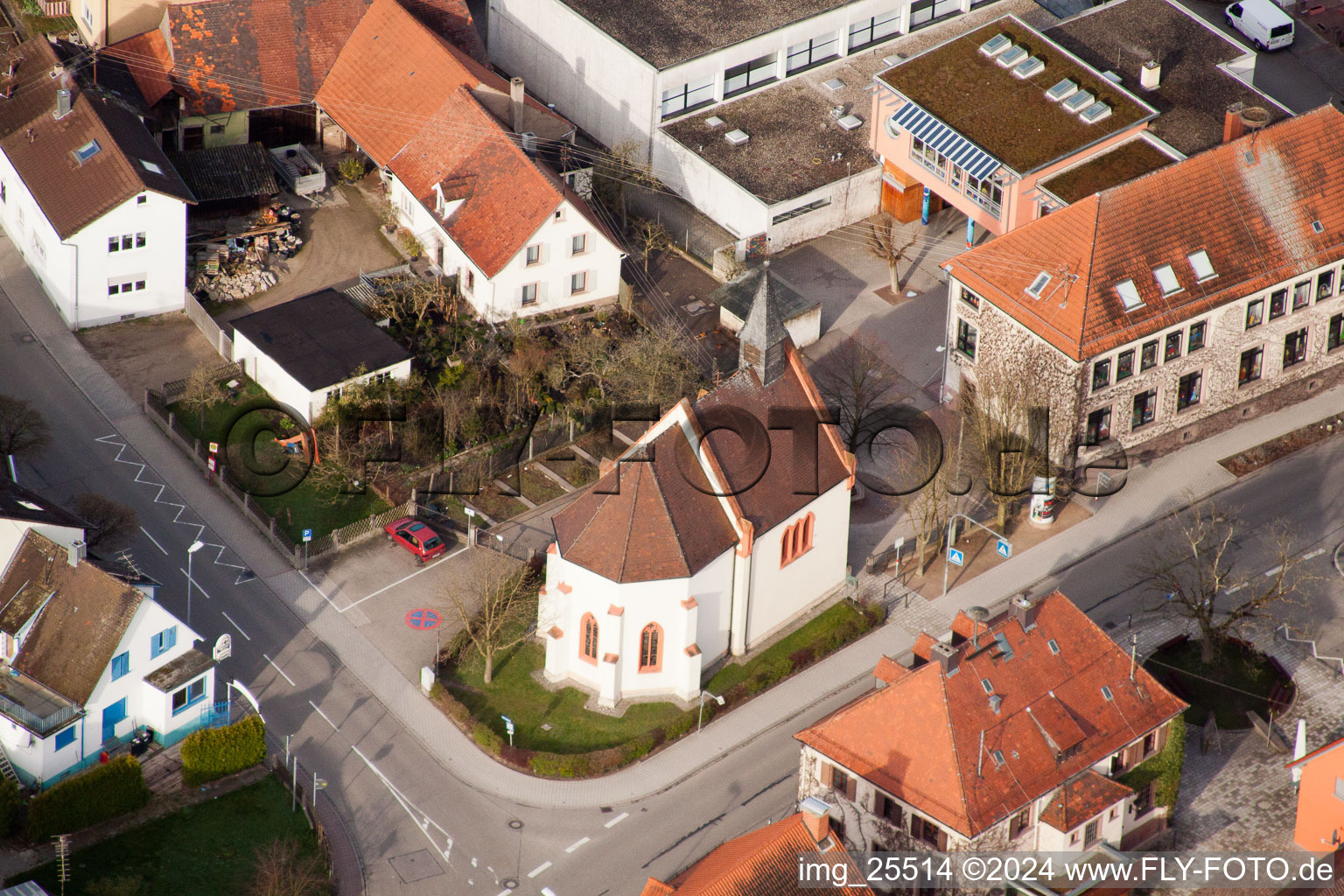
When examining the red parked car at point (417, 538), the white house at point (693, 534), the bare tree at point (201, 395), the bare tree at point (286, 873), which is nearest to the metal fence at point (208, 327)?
the bare tree at point (201, 395)

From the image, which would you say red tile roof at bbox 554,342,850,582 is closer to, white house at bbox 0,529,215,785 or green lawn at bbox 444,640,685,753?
green lawn at bbox 444,640,685,753

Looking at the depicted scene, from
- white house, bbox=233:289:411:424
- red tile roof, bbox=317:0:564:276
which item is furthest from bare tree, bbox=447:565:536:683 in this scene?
red tile roof, bbox=317:0:564:276

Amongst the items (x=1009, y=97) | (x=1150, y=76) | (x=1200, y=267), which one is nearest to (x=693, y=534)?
(x=1200, y=267)

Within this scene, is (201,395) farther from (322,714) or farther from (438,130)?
(322,714)

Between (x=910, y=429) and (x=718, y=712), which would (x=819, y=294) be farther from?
(x=718, y=712)

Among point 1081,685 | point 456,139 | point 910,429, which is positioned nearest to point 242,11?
point 456,139

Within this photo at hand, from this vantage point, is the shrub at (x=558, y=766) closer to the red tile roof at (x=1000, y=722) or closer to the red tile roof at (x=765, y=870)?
the red tile roof at (x=1000, y=722)
